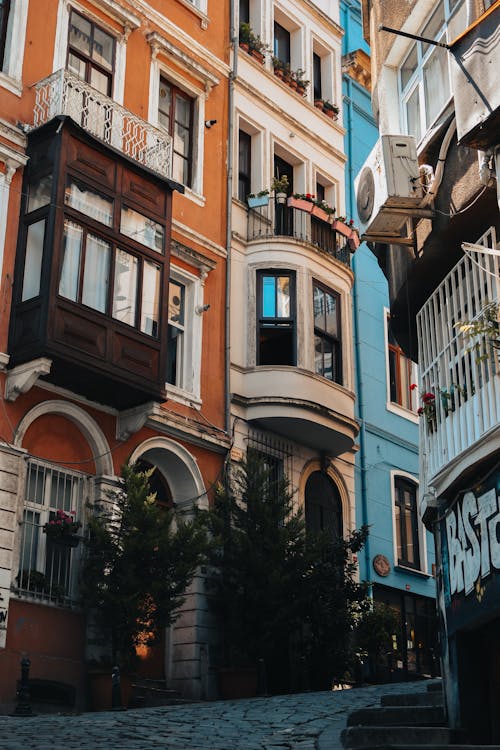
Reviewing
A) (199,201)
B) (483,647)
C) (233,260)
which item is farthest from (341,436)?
(483,647)

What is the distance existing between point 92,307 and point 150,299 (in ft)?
4.98

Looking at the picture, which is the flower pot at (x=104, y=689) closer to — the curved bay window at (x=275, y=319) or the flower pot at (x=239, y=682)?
the flower pot at (x=239, y=682)

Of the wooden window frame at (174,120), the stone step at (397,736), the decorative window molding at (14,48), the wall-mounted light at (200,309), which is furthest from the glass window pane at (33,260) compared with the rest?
the stone step at (397,736)

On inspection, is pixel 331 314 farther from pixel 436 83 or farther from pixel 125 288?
pixel 436 83

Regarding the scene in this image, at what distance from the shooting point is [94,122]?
18641 mm

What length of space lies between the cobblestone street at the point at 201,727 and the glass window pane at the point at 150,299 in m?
6.37

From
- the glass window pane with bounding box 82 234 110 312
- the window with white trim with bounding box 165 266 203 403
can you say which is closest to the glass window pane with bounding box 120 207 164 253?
the glass window pane with bounding box 82 234 110 312

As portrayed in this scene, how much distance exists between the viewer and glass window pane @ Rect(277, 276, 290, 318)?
22328 millimetres

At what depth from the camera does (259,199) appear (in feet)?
75.0

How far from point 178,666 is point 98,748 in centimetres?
873

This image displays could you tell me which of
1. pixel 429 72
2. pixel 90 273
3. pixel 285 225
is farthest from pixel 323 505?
pixel 429 72

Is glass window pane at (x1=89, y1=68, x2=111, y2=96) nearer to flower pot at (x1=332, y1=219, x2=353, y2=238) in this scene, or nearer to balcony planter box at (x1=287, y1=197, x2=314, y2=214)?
balcony planter box at (x1=287, y1=197, x2=314, y2=214)

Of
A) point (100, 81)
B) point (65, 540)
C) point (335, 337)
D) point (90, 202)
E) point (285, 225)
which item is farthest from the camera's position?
point (335, 337)

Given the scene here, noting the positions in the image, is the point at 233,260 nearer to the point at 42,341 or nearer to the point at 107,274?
the point at 107,274
